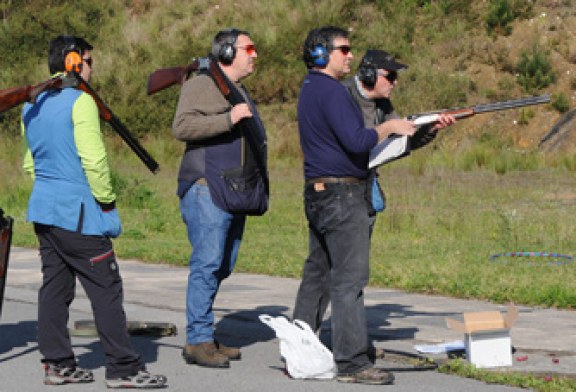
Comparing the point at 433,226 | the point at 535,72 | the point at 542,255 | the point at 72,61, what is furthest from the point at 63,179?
the point at 535,72

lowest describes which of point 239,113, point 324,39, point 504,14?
point 239,113

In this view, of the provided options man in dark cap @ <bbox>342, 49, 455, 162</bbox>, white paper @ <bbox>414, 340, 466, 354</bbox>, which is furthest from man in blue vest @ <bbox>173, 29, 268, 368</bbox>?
white paper @ <bbox>414, 340, 466, 354</bbox>

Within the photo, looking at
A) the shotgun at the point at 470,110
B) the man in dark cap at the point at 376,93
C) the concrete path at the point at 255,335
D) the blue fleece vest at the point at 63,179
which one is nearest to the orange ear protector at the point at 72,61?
the blue fleece vest at the point at 63,179

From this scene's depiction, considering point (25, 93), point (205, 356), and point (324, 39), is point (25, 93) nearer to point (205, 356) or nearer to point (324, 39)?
point (324, 39)

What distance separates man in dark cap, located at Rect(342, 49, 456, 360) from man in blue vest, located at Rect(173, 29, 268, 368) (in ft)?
2.21

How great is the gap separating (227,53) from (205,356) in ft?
6.30

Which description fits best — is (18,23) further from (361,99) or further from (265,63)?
(361,99)

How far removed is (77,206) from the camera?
307 inches

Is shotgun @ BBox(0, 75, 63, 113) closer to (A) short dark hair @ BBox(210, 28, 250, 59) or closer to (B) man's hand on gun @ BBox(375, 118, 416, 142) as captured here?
(A) short dark hair @ BBox(210, 28, 250, 59)

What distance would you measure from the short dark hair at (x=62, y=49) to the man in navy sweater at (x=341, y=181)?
1359mm

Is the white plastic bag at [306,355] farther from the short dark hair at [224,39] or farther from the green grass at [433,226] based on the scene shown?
the green grass at [433,226]

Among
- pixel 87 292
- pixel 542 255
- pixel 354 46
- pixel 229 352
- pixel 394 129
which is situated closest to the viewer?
pixel 87 292

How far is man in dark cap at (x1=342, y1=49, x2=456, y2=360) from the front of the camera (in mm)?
8516

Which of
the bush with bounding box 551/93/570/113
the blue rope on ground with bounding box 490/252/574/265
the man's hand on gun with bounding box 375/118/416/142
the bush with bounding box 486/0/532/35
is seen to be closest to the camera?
the man's hand on gun with bounding box 375/118/416/142
